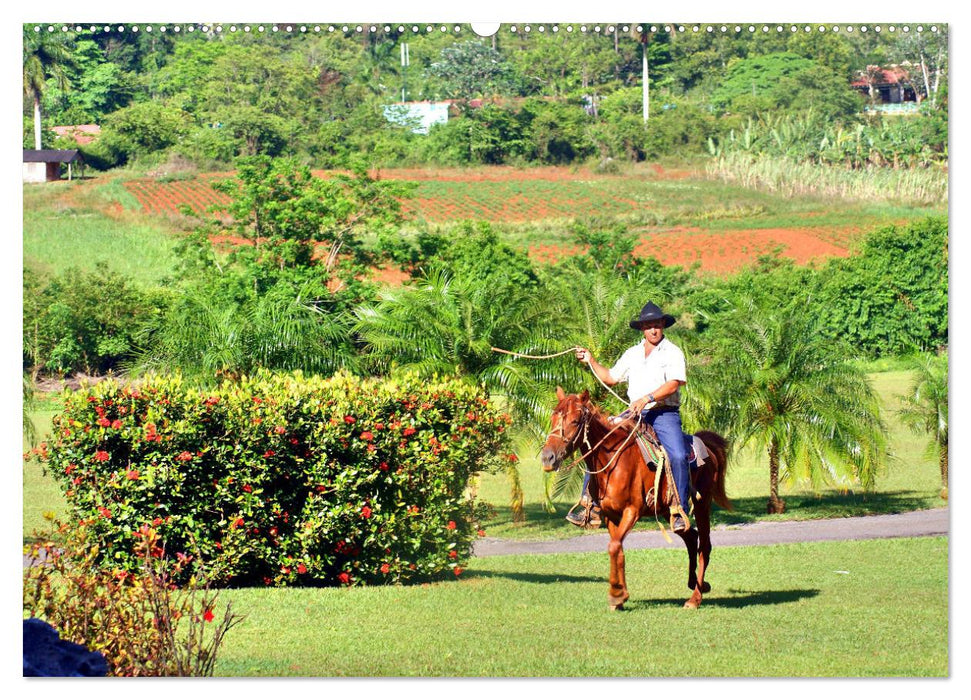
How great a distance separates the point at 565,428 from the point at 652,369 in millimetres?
991

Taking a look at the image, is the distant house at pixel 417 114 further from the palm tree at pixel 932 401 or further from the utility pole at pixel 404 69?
the palm tree at pixel 932 401

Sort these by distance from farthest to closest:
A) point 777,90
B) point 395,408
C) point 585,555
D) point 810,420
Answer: point 777,90 < point 810,420 < point 585,555 < point 395,408

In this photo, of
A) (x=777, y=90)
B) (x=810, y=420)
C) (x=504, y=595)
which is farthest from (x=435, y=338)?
(x=777, y=90)

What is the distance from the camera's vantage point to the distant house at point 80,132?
1886 cm

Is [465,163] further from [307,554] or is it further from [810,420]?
[307,554]

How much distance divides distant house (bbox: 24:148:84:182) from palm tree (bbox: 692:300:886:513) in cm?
1072

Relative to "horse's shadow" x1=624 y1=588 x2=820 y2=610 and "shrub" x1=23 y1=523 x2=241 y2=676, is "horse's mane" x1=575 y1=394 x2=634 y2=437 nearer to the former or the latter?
"horse's shadow" x1=624 y1=588 x2=820 y2=610

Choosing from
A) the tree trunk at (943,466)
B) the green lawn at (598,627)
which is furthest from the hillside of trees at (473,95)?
the green lawn at (598,627)

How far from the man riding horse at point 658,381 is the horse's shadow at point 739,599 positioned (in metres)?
1.03

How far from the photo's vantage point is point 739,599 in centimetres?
1455

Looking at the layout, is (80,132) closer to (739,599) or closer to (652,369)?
(652,369)

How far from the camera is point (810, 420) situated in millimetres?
23375

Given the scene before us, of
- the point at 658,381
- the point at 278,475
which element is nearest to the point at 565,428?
the point at 658,381

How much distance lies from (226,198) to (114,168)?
27.3ft
